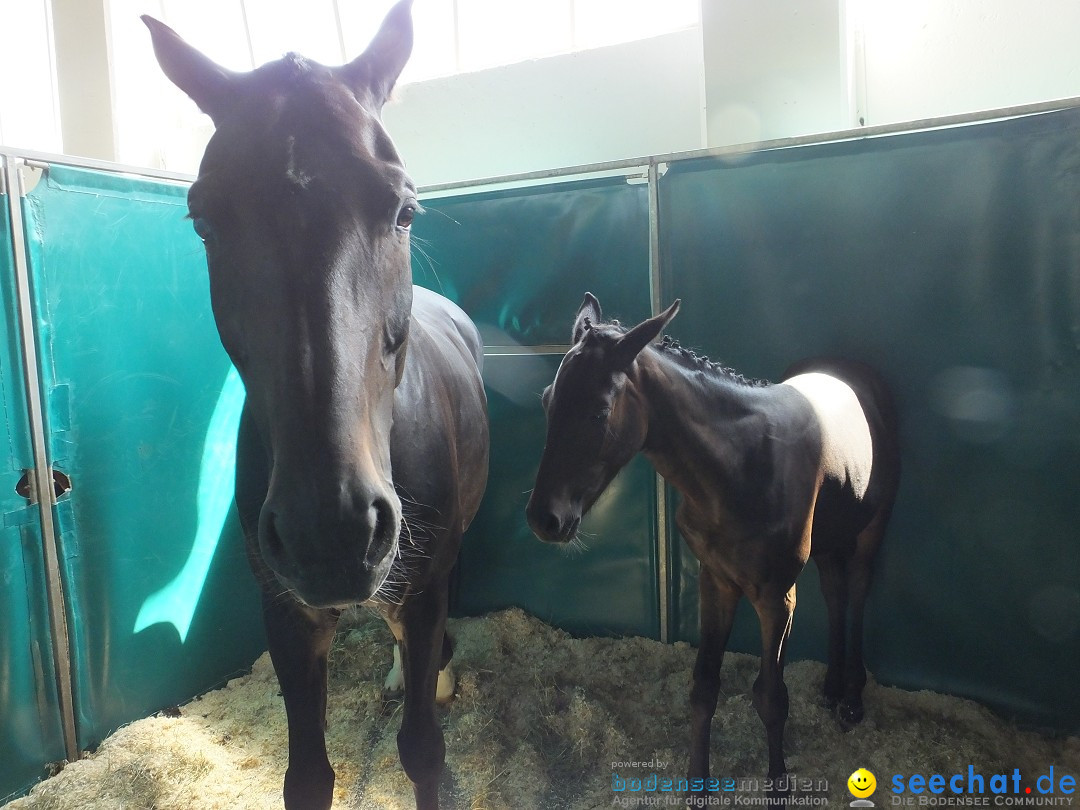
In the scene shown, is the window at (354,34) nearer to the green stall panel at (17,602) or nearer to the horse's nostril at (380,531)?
the green stall panel at (17,602)

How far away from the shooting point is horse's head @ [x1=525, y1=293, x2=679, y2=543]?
1.97 meters

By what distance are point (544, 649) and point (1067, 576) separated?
2206 mm

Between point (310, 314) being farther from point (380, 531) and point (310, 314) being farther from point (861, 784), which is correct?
point (861, 784)

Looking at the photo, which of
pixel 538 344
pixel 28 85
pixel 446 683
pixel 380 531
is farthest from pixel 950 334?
pixel 28 85

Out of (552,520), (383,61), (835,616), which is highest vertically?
(383,61)

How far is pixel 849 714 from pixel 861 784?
0.39 m

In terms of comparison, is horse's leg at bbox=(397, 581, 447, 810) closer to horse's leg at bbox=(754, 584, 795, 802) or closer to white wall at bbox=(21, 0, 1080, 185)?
horse's leg at bbox=(754, 584, 795, 802)

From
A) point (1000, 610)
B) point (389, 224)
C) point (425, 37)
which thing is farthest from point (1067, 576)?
point (425, 37)

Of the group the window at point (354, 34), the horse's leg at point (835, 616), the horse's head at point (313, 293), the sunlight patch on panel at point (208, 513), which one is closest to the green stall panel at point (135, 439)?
the sunlight patch on panel at point (208, 513)

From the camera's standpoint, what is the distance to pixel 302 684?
5.36ft

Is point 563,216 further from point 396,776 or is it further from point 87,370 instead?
point 396,776

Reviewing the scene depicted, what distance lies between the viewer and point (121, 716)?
2.65m

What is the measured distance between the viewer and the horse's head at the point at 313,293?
93cm

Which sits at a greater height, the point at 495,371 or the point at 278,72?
the point at 278,72
